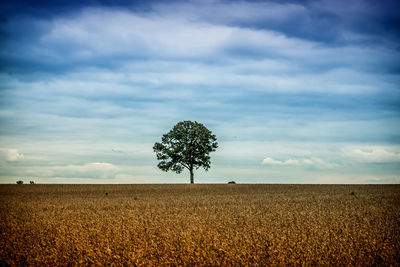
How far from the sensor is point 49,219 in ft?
43.2

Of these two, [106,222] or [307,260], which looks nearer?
[307,260]

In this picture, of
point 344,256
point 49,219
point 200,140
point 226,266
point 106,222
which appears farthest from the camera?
point 200,140

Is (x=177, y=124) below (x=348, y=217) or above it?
above

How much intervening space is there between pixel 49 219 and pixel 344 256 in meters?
10.6

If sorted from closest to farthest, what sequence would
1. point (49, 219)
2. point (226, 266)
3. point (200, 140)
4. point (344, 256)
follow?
point (226, 266) → point (344, 256) → point (49, 219) → point (200, 140)

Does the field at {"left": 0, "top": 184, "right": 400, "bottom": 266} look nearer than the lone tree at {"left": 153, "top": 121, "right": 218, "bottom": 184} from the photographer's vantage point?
Yes

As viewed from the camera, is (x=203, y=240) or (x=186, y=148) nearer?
(x=203, y=240)

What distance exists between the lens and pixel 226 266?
6891mm

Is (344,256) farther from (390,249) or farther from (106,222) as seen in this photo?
(106,222)

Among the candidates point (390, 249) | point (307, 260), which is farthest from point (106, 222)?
point (390, 249)

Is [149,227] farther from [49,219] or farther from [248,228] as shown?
[49,219]

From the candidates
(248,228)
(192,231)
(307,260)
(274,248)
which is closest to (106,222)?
(192,231)

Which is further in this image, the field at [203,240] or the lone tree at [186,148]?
the lone tree at [186,148]

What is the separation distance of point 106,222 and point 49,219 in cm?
258
